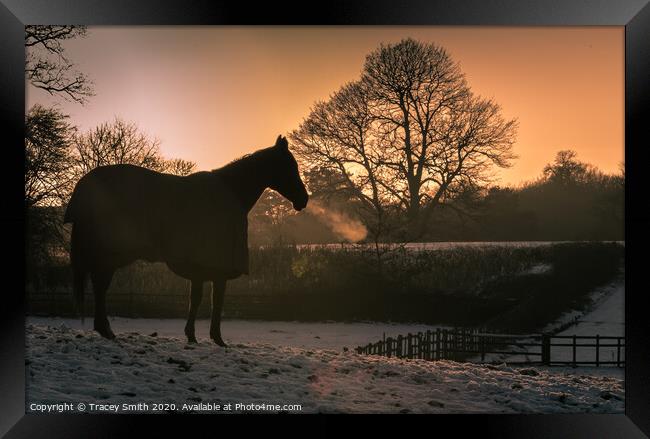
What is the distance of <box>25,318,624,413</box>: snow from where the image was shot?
7.70 metres

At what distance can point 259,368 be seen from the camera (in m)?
8.27

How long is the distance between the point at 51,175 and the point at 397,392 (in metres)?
8.18

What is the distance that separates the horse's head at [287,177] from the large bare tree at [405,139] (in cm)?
127

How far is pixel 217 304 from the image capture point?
9.07 m

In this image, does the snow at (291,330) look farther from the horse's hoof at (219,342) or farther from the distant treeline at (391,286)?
the horse's hoof at (219,342)

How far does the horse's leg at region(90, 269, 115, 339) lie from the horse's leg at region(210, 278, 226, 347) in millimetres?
1426

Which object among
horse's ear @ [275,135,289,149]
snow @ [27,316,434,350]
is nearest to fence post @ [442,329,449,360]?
Result: snow @ [27,316,434,350]

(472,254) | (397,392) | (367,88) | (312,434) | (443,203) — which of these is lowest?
(312,434)

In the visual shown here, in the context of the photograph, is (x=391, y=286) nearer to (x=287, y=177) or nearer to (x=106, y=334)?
(x=287, y=177)

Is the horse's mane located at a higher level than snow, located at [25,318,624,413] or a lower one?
higher

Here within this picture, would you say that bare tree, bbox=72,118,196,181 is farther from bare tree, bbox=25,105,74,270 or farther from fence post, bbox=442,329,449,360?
fence post, bbox=442,329,449,360

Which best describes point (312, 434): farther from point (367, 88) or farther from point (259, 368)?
point (367, 88)
